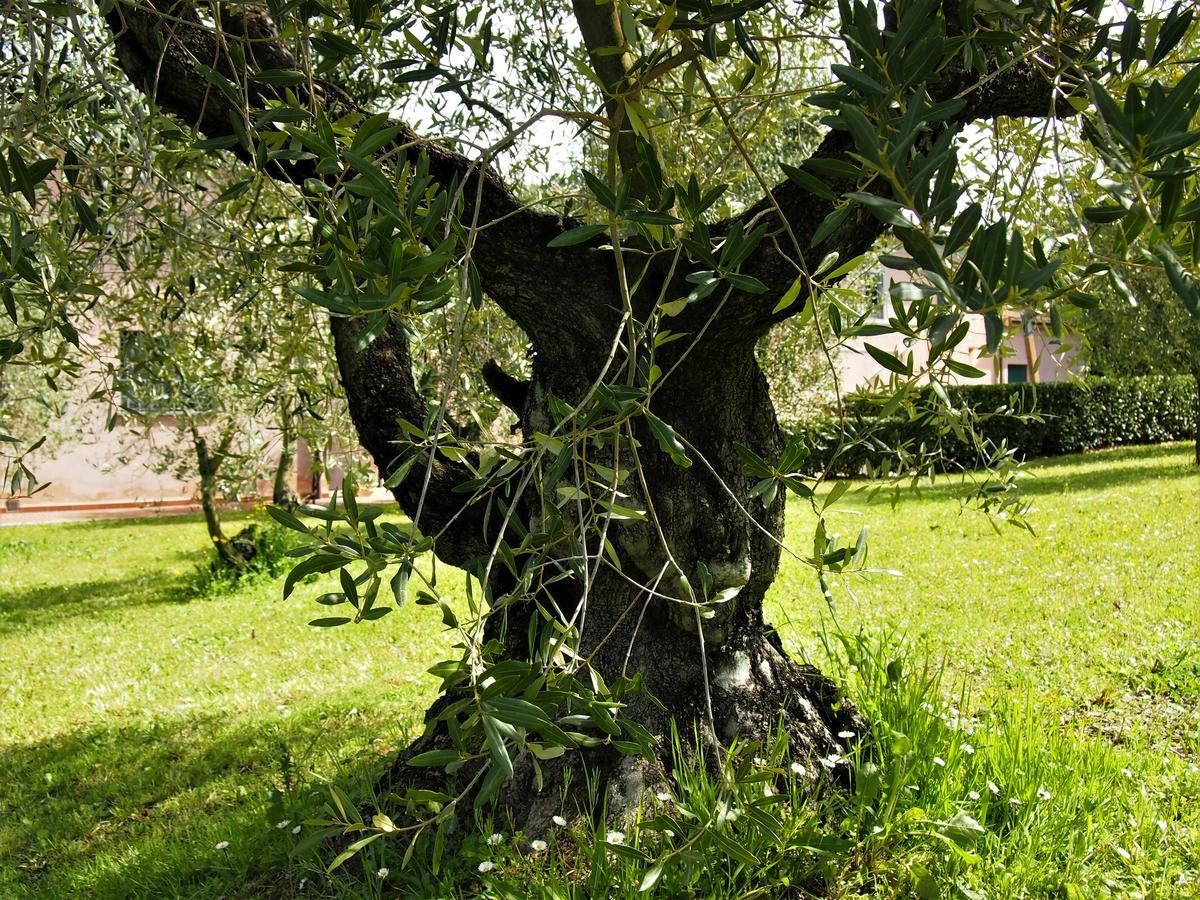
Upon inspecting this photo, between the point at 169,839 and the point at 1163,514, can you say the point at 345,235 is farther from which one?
the point at 1163,514

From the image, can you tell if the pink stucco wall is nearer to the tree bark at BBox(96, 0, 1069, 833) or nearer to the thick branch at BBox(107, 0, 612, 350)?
the tree bark at BBox(96, 0, 1069, 833)

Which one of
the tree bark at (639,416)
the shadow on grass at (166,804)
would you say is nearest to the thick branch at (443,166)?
the tree bark at (639,416)

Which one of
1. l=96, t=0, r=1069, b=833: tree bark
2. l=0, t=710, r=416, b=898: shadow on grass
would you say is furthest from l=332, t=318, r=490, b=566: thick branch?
l=0, t=710, r=416, b=898: shadow on grass

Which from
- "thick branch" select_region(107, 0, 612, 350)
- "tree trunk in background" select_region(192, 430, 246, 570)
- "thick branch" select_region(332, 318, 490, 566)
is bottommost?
"tree trunk in background" select_region(192, 430, 246, 570)

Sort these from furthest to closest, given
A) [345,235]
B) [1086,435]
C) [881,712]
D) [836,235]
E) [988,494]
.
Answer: [1086,435], [881,712], [988,494], [836,235], [345,235]

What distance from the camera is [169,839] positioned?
400 centimetres

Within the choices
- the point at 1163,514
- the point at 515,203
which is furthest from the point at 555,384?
the point at 1163,514

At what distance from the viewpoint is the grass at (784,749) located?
2902 millimetres

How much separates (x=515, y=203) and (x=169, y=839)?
3.21 m

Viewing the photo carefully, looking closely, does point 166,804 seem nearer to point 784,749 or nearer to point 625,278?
point 784,749

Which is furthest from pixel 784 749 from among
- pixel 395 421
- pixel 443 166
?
pixel 443 166

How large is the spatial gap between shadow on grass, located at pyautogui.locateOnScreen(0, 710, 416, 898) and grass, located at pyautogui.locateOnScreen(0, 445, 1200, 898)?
0.02 meters

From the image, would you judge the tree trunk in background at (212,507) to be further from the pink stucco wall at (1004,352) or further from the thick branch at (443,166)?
the thick branch at (443,166)

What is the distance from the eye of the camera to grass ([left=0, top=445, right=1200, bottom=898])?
2.90m
